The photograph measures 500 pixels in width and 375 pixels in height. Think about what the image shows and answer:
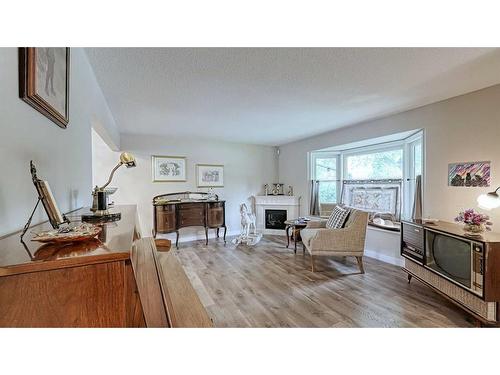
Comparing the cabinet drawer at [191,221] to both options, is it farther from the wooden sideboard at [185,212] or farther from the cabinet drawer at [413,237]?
the cabinet drawer at [413,237]

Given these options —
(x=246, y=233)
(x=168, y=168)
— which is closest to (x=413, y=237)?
(x=246, y=233)

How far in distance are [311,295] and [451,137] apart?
2.56m

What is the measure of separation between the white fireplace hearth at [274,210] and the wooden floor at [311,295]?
169 centimetres

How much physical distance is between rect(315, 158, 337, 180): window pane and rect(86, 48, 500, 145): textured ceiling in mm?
1380

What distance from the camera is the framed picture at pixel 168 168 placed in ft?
15.2

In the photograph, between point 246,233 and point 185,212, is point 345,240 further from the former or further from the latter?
point 185,212

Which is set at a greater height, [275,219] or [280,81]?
[280,81]

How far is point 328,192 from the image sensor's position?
4.85m

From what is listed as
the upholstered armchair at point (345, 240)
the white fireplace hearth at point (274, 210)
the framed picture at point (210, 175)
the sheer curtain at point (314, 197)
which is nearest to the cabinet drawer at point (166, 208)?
the framed picture at point (210, 175)

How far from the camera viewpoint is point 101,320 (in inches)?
19.5

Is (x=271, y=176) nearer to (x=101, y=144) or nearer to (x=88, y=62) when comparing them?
(x=101, y=144)

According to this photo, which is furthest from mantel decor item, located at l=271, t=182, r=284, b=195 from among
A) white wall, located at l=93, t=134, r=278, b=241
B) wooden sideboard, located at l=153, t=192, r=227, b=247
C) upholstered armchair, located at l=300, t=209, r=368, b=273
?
upholstered armchair, located at l=300, t=209, r=368, b=273

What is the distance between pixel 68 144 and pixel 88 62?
0.94 metres
